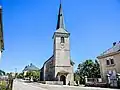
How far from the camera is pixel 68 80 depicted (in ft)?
137

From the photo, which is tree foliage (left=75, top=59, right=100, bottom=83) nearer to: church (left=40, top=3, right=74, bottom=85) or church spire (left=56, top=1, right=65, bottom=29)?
church (left=40, top=3, right=74, bottom=85)

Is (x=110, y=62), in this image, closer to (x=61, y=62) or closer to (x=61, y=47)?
(x=61, y=62)

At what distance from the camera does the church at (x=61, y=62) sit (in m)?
41.8

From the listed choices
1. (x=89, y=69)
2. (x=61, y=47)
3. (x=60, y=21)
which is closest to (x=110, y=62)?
(x=61, y=47)

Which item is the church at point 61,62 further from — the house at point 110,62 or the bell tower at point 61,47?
the house at point 110,62

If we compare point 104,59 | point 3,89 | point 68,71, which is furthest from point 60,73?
Answer: point 3,89

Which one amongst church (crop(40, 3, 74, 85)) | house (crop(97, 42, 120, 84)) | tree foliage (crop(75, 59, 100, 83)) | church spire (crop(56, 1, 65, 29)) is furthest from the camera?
tree foliage (crop(75, 59, 100, 83))

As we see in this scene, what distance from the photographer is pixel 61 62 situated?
4312cm

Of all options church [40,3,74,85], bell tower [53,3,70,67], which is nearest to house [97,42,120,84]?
church [40,3,74,85]

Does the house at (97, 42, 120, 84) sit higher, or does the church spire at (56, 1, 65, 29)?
the church spire at (56, 1, 65, 29)

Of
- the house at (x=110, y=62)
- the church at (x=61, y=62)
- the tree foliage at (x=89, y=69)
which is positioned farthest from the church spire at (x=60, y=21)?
the tree foliage at (x=89, y=69)

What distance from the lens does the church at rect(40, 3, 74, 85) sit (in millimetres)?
41781

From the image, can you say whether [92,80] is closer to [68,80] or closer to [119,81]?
[119,81]

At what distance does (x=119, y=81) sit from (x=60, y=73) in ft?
69.0
